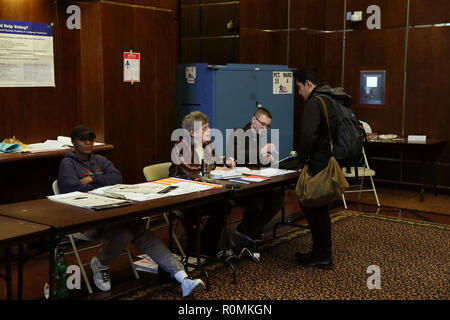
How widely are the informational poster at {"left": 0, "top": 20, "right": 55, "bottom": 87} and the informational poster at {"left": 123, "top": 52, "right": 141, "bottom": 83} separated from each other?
730mm

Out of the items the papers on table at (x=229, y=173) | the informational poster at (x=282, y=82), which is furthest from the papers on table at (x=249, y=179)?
the informational poster at (x=282, y=82)

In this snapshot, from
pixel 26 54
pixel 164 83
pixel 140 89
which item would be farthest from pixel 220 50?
pixel 26 54

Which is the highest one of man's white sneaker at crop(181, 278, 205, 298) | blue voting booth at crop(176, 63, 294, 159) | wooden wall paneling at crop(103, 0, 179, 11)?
wooden wall paneling at crop(103, 0, 179, 11)

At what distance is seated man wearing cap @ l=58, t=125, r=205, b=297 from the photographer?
13.4ft

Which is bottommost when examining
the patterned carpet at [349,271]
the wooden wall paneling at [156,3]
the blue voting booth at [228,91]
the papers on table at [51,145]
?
the patterned carpet at [349,271]

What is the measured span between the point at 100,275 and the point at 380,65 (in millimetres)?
5857

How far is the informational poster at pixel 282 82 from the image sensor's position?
23.7 ft

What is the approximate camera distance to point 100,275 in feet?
13.9

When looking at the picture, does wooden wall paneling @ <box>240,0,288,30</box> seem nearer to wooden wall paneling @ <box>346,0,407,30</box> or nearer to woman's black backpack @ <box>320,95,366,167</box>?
wooden wall paneling @ <box>346,0,407,30</box>

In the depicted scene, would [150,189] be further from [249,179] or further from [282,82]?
[282,82]

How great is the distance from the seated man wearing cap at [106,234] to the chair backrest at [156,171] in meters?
0.31

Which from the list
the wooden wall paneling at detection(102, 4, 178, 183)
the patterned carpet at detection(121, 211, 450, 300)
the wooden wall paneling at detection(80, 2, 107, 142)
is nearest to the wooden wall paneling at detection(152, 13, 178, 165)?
the wooden wall paneling at detection(102, 4, 178, 183)

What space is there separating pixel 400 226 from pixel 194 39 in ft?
12.6

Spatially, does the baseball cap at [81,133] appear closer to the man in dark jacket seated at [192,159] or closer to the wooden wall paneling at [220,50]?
the man in dark jacket seated at [192,159]
